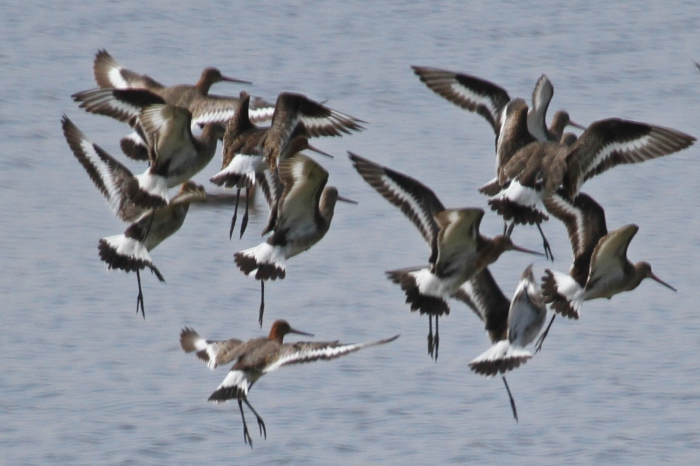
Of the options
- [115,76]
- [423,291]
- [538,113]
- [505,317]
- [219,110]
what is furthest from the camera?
[115,76]

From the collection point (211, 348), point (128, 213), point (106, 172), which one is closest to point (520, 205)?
point (211, 348)

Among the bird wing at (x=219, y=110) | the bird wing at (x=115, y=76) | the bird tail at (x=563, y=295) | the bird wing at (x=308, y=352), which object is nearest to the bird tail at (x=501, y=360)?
the bird tail at (x=563, y=295)

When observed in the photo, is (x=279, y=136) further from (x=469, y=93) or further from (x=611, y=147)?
(x=469, y=93)

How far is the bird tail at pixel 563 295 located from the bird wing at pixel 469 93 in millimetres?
2168

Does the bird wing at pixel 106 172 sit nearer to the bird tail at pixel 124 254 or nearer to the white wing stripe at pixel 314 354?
the bird tail at pixel 124 254

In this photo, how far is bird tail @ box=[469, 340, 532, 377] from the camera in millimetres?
8773

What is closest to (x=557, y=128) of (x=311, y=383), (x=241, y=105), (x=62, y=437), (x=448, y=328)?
(x=448, y=328)

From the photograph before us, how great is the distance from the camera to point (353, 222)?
44.2 feet

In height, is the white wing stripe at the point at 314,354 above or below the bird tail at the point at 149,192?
below

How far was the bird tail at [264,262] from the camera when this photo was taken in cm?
851

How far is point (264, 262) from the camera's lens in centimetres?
854

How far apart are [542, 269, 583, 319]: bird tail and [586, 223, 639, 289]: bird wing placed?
0.09 m

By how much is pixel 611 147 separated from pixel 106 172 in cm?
327

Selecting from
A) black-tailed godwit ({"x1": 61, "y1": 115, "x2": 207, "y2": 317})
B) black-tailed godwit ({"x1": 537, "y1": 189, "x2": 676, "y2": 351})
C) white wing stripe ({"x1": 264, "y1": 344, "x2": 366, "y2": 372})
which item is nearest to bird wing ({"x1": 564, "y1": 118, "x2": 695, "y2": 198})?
black-tailed godwit ({"x1": 537, "y1": 189, "x2": 676, "y2": 351})
